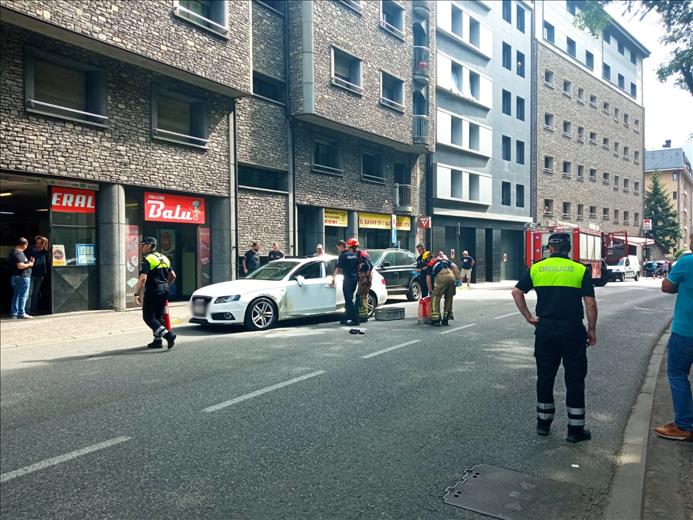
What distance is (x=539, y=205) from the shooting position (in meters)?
39.1

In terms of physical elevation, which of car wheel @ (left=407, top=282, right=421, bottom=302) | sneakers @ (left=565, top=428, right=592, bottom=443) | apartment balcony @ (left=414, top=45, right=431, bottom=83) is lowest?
sneakers @ (left=565, top=428, right=592, bottom=443)

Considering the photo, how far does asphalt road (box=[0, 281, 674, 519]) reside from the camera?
371cm

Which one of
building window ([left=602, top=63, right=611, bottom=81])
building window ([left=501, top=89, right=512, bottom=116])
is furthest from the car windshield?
building window ([left=602, top=63, right=611, bottom=81])

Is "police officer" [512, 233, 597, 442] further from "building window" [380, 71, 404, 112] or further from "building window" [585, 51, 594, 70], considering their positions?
"building window" [585, 51, 594, 70]

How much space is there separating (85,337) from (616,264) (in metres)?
32.3

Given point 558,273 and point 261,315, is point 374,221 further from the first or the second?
point 558,273

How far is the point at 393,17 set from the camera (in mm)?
26328

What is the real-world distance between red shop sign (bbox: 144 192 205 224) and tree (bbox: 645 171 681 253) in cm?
5528

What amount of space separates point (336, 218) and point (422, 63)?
32.4 feet

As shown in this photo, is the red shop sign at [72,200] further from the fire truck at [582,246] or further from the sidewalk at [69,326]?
the fire truck at [582,246]

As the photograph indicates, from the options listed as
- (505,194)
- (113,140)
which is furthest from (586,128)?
(113,140)

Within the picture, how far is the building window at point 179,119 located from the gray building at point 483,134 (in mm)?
15028

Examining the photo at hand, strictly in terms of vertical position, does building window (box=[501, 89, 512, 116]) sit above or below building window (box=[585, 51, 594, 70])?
below

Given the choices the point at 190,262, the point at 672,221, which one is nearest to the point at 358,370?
the point at 190,262
